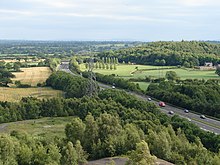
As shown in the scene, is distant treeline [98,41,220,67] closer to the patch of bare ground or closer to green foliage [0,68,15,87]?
green foliage [0,68,15,87]

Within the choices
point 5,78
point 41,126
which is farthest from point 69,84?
point 5,78

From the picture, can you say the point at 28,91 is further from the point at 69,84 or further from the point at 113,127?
the point at 113,127

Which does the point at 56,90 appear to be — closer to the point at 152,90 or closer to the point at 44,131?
the point at 152,90

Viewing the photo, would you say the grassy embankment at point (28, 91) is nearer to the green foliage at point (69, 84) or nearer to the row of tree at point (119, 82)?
the green foliage at point (69, 84)

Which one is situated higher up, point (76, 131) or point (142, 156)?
point (142, 156)

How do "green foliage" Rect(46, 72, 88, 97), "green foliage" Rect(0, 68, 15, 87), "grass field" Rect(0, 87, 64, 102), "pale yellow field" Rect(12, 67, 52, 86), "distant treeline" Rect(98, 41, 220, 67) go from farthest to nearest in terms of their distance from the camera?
"distant treeline" Rect(98, 41, 220, 67)
"pale yellow field" Rect(12, 67, 52, 86)
"green foliage" Rect(0, 68, 15, 87)
"grass field" Rect(0, 87, 64, 102)
"green foliage" Rect(46, 72, 88, 97)

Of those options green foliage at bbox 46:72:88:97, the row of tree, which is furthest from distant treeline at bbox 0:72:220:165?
the row of tree

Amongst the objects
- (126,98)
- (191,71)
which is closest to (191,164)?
(126,98)
